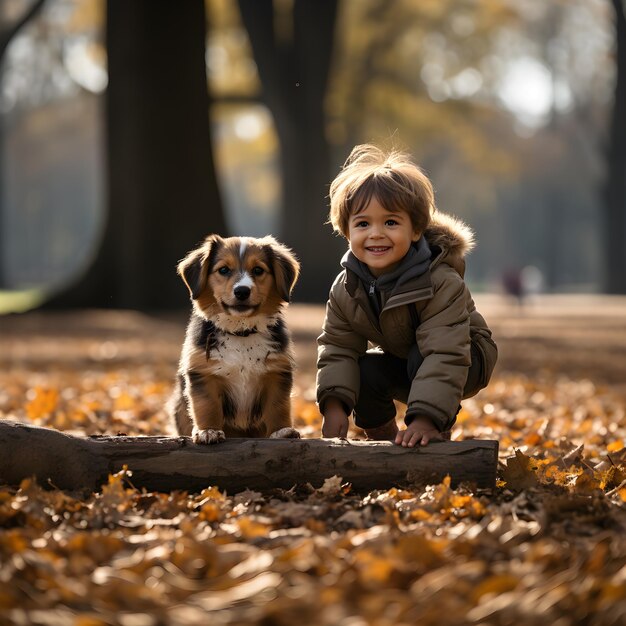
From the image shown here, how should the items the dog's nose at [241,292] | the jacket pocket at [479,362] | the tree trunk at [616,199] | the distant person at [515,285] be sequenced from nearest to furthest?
the dog's nose at [241,292] → the jacket pocket at [479,362] → the distant person at [515,285] → the tree trunk at [616,199]

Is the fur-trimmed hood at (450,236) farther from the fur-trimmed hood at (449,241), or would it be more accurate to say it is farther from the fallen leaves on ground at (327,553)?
the fallen leaves on ground at (327,553)

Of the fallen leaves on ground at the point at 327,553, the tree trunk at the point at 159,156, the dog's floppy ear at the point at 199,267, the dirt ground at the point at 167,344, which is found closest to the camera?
the fallen leaves on ground at the point at 327,553

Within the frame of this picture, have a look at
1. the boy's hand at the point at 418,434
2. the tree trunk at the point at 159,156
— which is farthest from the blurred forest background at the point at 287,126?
the boy's hand at the point at 418,434

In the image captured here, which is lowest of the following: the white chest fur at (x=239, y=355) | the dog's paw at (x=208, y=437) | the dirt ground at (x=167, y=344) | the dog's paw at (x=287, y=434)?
the dirt ground at (x=167, y=344)

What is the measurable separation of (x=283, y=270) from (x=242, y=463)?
1130 mm

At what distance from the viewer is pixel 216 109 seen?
2894cm

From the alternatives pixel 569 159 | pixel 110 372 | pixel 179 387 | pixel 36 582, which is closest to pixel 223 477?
pixel 179 387

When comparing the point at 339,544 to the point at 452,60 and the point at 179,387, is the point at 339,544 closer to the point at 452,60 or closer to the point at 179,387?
the point at 179,387

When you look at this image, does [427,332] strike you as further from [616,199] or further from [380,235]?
[616,199]

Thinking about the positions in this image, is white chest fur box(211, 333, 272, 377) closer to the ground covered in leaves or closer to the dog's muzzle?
the dog's muzzle

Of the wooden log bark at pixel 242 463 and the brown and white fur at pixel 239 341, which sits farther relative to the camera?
the brown and white fur at pixel 239 341

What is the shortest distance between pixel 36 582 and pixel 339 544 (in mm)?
1024

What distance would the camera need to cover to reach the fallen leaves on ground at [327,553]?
2707 millimetres

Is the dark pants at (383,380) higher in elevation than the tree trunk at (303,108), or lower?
lower
